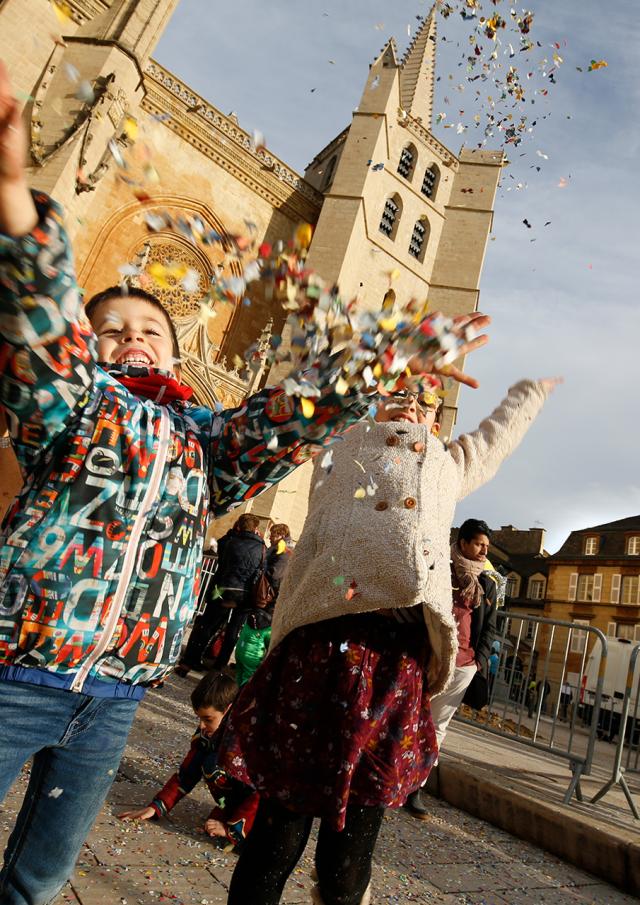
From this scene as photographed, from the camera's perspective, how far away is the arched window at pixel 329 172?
23.5 metres

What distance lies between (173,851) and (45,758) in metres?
1.58

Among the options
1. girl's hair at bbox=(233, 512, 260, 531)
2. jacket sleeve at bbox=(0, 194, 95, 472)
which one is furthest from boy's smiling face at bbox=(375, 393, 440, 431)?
girl's hair at bbox=(233, 512, 260, 531)

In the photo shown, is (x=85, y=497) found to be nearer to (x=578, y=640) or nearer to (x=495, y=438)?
(x=495, y=438)

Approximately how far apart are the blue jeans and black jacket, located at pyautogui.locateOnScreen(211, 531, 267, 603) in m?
5.12

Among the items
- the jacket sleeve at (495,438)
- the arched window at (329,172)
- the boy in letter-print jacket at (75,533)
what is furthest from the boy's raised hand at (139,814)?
the arched window at (329,172)

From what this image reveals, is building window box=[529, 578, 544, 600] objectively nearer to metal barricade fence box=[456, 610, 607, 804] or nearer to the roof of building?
the roof of building

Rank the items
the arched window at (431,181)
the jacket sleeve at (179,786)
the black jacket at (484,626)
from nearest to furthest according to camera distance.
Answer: the jacket sleeve at (179,786)
the black jacket at (484,626)
the arched window at (431,181)

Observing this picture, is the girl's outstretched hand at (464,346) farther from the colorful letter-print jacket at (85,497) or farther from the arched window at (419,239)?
the arched window at (419,239)

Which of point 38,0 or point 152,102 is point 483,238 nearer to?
point 152,102

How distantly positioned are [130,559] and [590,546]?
146 ft

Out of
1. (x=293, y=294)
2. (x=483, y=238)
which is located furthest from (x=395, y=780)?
(x=483, y=238)

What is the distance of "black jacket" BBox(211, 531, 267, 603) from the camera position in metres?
6.49

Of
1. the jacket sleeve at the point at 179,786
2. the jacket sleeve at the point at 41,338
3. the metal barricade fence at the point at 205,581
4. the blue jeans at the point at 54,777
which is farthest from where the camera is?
the metal barricade fence at the point at 205,581

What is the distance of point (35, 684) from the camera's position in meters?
1.17
